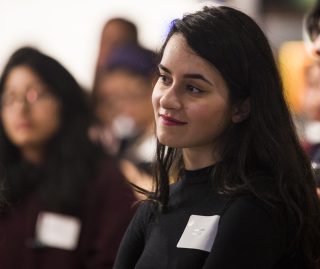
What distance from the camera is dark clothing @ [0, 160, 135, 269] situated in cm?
332

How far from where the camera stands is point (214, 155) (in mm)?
1815

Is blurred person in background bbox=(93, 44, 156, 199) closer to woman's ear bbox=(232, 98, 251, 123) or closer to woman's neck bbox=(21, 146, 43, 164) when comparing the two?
woman's neck bbox=(21, 146, 43, 164)

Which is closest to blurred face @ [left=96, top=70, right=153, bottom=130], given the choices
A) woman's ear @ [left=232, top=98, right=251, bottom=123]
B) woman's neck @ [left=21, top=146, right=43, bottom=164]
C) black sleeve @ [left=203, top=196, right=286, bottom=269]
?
woman's neck @ [left=21, top=146, right=43, bottom=164]

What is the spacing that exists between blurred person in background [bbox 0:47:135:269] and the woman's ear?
1.58 m

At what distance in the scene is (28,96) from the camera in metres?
3.50

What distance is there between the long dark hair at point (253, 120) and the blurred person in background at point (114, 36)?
3189mm

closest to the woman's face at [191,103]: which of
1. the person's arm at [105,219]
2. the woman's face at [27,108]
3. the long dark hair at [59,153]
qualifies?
the person's arm at [105,219]

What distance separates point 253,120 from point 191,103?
149 mm

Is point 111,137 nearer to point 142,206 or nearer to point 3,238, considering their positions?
point 3,238

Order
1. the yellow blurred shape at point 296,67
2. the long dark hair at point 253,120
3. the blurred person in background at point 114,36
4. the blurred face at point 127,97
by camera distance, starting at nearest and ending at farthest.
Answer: the long dark hair at point 253,120 < the yellow blurred shape at point 296,67 < the blurred face at point 127,97 < the blurred person in background at point 114,36

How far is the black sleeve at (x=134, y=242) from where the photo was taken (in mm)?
1890

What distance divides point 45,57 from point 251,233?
2.15m

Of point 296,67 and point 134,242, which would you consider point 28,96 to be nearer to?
→ point 134,242

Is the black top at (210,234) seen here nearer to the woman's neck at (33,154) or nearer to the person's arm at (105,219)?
the person's arm at (105,219)
